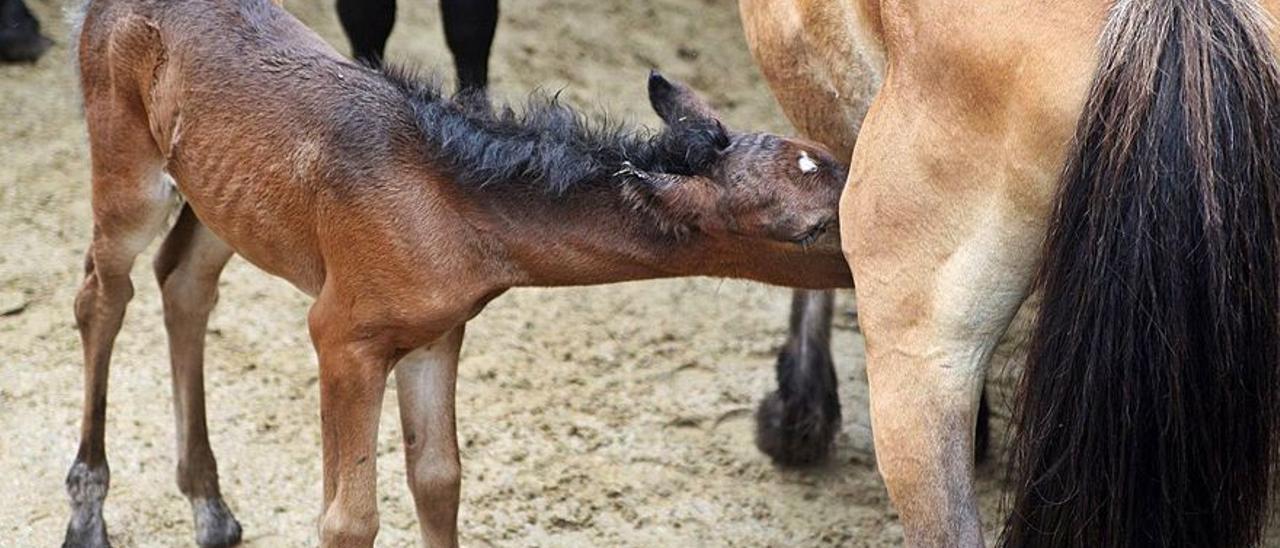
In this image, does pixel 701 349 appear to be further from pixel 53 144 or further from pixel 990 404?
pixel 53 144

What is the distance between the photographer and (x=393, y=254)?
10.4ft

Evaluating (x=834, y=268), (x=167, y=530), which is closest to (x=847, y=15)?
(x=834, y=268)

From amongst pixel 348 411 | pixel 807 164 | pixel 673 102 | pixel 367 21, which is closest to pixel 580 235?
pixel 673 102

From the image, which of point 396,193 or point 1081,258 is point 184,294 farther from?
point 1081,258

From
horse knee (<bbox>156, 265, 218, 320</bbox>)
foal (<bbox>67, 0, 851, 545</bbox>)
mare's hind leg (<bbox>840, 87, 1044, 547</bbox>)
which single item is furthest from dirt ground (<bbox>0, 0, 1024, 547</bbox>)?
mare's hind leg (<bbox>840, 87, 1044, 547</bbox>)

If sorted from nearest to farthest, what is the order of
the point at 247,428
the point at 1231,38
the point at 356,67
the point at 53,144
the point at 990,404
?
the point at 1231,38
the point at 356,67
the point at 247,428
the point at 990,404
the point at 53,144

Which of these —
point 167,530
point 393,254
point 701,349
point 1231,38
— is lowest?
point 167,530

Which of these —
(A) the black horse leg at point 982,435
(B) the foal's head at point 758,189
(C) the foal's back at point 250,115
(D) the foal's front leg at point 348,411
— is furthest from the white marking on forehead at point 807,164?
(A) the black horse leg at point 982,435

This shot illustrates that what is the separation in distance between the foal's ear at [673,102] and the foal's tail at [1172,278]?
32.0 inches

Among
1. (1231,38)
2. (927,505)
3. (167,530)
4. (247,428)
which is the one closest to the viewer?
(1231,38)

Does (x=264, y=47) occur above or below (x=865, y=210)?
below

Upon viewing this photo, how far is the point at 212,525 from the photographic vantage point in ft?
13.6

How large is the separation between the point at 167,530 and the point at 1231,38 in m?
2.86

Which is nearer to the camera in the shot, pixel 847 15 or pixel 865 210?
pixel 865 210
